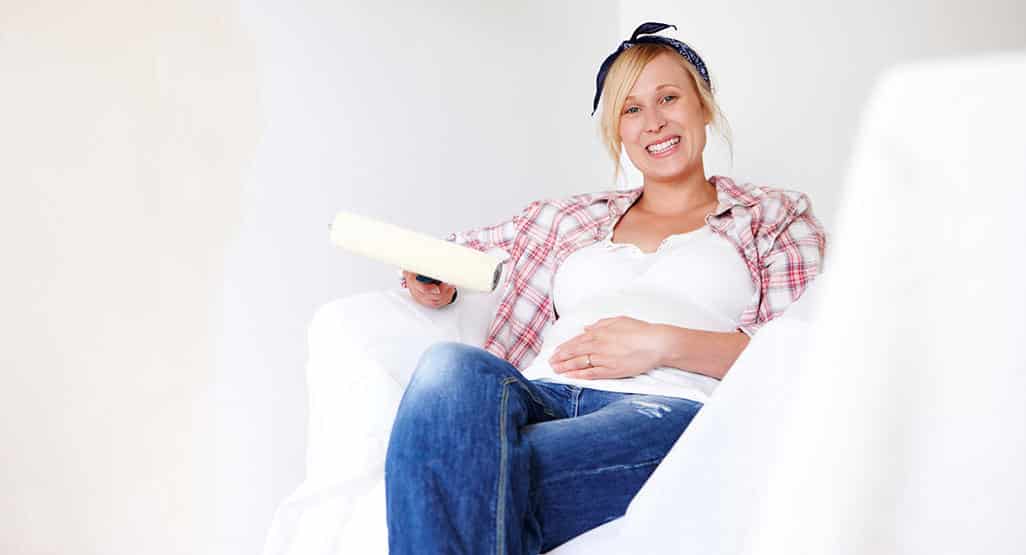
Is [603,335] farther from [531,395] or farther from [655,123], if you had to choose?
[655,123]

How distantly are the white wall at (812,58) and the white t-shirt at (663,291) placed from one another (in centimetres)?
71

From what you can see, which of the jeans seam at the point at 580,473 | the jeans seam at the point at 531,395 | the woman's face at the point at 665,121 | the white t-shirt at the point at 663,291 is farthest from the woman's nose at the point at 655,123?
the jeans seam at the point at 580,473

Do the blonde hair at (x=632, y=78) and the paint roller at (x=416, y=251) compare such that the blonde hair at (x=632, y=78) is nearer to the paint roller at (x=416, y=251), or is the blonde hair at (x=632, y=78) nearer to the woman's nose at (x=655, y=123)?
the woman's nose at (x=655, y=123)

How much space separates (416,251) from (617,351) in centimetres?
34

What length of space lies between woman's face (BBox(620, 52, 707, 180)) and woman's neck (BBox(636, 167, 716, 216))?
0.07 ft

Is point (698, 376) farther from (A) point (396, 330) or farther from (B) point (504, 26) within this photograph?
(B) point (504, 26)

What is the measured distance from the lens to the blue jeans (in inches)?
38.4

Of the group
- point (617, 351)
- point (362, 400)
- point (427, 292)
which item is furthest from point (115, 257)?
point (617, 351)

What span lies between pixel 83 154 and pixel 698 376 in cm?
131

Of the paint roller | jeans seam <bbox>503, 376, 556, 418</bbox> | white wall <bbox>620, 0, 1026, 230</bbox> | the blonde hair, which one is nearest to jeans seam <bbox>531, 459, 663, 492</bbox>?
jeans seam <bbox>503, 376, 556, 418</bbox>

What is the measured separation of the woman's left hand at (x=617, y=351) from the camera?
4.50 ft

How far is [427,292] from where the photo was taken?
167cm

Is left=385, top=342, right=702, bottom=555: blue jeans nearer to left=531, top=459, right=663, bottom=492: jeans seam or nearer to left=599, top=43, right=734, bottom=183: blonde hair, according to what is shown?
left=531, top=459, right=663, bottom=492: jeans seam

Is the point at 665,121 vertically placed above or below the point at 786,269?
above
